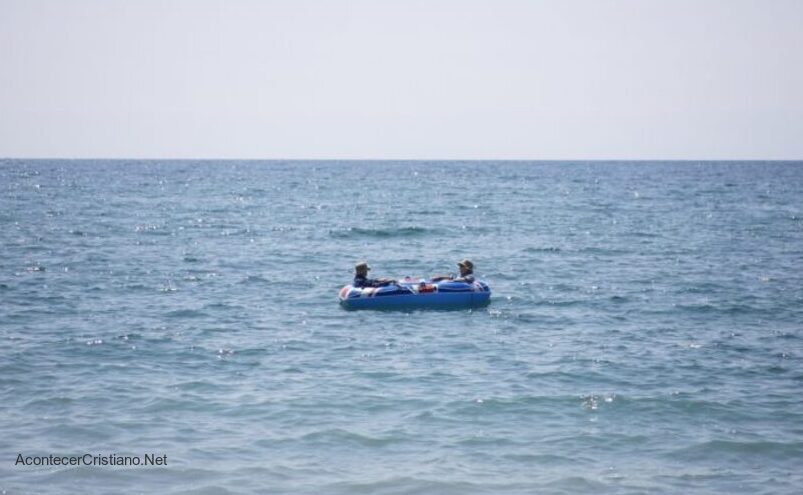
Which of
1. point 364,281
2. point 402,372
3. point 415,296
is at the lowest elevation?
point 402,372

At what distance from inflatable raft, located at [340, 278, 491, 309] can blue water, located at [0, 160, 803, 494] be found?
16.4 inches

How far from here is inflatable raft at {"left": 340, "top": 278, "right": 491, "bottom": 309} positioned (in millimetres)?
21516

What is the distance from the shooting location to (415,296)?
70.7ft

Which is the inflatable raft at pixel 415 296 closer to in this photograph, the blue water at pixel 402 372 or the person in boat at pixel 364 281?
the person in boat at pixel 364 281

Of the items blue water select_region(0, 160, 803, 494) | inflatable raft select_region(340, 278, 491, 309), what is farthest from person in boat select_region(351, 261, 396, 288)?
blue water select_region(0, 160, 803, 494)

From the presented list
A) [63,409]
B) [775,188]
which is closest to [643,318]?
[63,409]

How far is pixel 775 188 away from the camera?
84.4 m

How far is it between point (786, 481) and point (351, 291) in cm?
1282

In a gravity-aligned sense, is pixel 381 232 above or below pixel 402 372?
above

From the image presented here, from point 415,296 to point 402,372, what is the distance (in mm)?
6294

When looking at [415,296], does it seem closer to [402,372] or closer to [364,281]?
[364,281]

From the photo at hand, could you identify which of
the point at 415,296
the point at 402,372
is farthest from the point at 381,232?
the point at 402,372

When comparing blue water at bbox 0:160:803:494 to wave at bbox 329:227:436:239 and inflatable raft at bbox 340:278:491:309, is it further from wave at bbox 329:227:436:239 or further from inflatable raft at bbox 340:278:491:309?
wave at bbox 329:227:436:239

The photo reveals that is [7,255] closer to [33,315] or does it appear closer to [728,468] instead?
[33,315]
